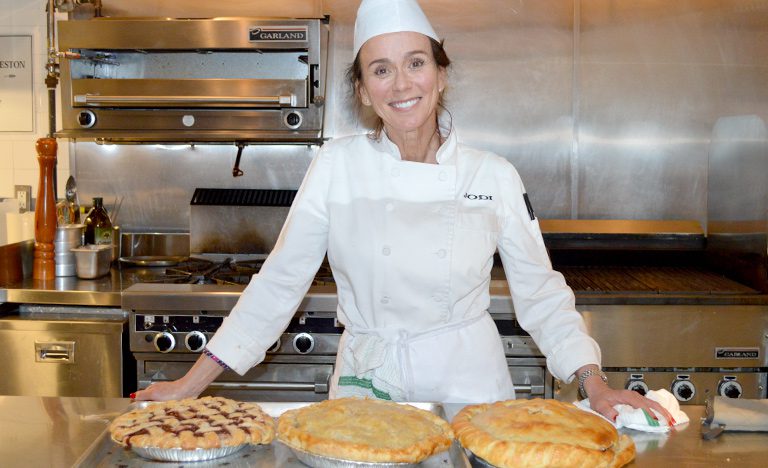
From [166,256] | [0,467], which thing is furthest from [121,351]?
[0,467]

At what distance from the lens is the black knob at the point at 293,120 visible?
3.94 meters

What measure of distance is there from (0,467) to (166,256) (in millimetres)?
3029

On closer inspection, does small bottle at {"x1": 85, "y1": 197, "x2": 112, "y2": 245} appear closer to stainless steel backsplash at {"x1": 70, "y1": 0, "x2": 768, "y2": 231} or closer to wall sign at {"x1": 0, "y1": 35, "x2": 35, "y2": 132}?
wall sign at {"x1": 0, "y1": 35, "x2": 35, "y2": 132}

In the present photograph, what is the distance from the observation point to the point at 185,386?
1.87 m

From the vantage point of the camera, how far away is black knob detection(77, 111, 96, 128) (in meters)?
3.95

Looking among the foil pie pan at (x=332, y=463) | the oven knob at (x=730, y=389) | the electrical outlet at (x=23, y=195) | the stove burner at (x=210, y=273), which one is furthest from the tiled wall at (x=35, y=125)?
the foil pie pan at (x=332, y=463)

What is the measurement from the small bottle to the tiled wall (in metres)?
0.40

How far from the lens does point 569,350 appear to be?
197cm

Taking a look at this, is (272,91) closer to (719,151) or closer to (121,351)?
(121,351)

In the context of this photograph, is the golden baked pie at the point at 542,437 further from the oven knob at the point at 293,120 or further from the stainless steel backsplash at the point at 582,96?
the stainless steel backsplash at the point at 582,96

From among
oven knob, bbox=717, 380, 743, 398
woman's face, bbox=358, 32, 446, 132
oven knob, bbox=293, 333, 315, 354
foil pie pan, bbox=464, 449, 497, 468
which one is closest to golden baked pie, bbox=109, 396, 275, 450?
foil pie pan, bbox=464, 449, 497, 468

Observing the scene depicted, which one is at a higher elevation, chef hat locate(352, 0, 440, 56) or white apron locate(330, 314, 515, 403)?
chef hat locate(352, 0, 440, 56)

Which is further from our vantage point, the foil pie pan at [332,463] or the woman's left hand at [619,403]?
the woman's left hand at [619,403]

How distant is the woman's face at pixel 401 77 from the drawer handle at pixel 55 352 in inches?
77.7
